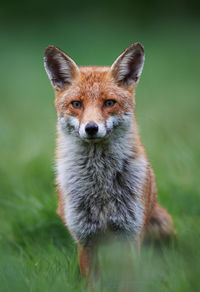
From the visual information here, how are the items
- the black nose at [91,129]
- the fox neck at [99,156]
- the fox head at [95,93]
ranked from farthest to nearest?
the fox neck at [99,156] → the fox head at [95,93] → the black nose at [91,129]

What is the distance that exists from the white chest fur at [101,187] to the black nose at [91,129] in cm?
41

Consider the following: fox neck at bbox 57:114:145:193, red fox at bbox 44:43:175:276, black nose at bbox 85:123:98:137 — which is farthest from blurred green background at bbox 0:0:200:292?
black nose at bbox 85:123:98:137

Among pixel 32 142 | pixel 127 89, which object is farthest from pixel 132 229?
pixel 32 142

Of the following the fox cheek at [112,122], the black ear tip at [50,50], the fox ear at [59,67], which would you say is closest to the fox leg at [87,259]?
the fox cheek at [112,122]

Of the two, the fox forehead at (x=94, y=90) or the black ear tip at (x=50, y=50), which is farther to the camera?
the black ear tip at (x=50, y=50)

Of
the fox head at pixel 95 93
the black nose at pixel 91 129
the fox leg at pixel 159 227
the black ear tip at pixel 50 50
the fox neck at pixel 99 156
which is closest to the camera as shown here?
the black nose at pixel 91 129

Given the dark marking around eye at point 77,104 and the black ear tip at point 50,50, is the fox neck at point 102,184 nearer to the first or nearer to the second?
the dark marking around eye at point 77,104

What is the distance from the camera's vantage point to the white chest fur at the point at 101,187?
13.8 ft

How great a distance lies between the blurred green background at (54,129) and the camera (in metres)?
3.77

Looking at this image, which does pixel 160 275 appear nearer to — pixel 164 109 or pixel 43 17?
pixel 164 109

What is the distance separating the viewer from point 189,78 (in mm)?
14961

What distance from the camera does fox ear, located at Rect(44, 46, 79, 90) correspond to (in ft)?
14.8

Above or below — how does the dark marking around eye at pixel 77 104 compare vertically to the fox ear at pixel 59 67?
below

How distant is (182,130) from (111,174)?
5.15 meters
